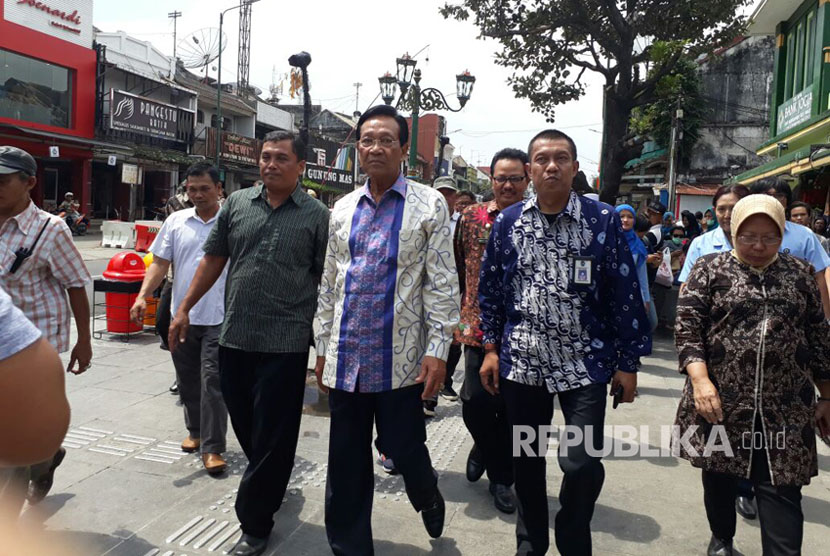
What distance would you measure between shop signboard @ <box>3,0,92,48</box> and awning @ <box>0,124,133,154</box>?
13.1ft

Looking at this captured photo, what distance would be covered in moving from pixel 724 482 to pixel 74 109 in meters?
27.9

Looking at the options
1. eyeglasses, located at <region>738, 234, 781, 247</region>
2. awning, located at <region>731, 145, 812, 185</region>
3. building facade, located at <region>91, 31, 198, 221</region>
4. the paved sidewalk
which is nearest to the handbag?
awning, located at <region>731, 145, 812, 185</region>

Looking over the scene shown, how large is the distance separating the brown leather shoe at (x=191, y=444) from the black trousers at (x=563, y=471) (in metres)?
2.32

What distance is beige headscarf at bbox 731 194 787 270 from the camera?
8.96 feet

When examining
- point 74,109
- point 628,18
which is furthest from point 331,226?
point 74,109

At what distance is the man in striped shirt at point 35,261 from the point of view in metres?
3.01

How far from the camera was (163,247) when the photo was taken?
4.44m

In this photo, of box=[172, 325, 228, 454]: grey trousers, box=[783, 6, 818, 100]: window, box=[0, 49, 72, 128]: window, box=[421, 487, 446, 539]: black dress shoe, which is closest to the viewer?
box=[421, 487, 446, 539]: black dress shoe

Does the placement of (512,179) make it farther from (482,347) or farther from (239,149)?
(239,149)

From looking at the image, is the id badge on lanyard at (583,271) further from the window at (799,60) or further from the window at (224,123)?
the window at (224,123)

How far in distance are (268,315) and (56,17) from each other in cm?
2677

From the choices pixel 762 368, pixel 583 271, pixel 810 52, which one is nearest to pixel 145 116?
pixel 810 52

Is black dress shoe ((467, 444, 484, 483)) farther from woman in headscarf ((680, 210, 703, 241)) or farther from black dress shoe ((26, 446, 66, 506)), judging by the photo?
woman in headscarf ((680, 210, 703, 241))

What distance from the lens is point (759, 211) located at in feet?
8.93
